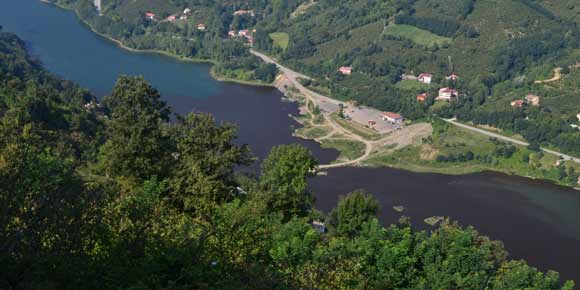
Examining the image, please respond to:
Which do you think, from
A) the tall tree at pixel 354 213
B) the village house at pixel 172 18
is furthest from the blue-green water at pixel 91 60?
the tall tree at pixel 354 213

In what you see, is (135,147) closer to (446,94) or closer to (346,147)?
(346,147)

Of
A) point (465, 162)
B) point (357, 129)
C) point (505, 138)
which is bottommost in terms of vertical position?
point (465, 162)

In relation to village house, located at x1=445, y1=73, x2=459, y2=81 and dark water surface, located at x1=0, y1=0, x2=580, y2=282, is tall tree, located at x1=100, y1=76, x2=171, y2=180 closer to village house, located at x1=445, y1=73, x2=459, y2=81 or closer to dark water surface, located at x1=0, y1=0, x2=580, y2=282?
dark water surface, located at x1=0, y1=0, x2=580, y2=282

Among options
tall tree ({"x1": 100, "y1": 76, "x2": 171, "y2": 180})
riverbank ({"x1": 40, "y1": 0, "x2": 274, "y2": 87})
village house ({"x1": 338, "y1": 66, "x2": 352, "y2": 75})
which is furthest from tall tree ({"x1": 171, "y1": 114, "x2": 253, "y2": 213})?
village house ({"x1": 338, "y1": 66, "x2": 352, "y2": 75})

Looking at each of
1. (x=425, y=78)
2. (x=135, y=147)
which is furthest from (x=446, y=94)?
(x=135, y=147)

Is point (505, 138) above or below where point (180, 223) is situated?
below

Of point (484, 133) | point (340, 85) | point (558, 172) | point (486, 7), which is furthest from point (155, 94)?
point (486, 7)

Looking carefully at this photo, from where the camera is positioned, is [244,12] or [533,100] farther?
[244,12]
